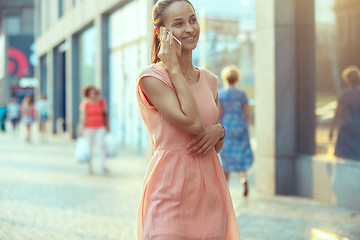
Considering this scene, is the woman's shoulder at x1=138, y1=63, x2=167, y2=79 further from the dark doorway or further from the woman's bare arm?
the dark doorway

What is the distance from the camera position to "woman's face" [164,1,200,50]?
2.40m

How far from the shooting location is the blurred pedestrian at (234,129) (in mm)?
7457

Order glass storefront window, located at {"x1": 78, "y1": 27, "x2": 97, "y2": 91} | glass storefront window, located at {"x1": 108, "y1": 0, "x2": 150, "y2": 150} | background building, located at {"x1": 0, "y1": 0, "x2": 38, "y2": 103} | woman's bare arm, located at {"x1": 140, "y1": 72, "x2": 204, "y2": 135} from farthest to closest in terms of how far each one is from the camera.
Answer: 1. background building, located at {"x1": 0, "y1": 0, "x2": 38, "y2": 103}
2. glass storefront window, located at {"x1": 78, "y1": 27, "x2": 97, "y2": 91}
3. glass storefront window, located at {"x1": 108, "y1": 0, "x2": 150, "y2": 150}
4. woman's bare arm, located at {"x1": 140, "y1": 72, "x2": 204, "y2": 135}

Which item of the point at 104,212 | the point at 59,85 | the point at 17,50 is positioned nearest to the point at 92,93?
the point at 104,212

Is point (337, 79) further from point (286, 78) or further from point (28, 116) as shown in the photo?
point (28, 116)

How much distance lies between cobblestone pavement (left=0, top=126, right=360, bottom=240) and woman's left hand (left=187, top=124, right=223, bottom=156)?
2.94 meters

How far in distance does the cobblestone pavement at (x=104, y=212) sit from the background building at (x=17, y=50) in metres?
42.7

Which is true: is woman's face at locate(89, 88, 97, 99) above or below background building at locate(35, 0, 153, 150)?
below

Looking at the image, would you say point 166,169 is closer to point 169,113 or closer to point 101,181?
point 169,113

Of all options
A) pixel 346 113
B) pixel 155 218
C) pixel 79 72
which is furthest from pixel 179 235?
pixel 79 72

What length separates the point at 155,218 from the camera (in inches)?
92.7

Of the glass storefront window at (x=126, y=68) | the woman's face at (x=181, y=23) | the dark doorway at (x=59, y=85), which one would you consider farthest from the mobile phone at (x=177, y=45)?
the dark doorway at (x=59, y=85)

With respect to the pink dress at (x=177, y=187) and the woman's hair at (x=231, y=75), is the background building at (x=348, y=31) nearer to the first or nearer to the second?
the woman's hair at (x=231, y=75)

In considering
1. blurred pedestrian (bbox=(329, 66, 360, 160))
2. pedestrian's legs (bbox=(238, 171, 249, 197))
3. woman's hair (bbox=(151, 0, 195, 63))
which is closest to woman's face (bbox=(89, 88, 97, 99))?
pedestrian's legs (bbox=(238, 171, 249, 197))
